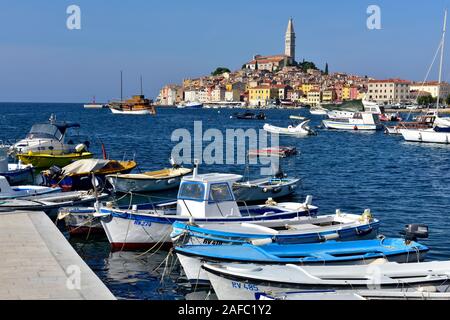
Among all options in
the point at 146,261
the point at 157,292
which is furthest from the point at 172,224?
the point at 157,292

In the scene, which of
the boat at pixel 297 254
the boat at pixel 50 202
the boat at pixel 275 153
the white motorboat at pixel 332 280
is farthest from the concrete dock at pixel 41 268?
the boat at pixel 275 153

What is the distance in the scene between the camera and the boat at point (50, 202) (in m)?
19.2

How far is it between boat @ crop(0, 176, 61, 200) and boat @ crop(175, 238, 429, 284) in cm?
928

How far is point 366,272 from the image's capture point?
12008 millimetres

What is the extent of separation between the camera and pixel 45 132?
36.1m

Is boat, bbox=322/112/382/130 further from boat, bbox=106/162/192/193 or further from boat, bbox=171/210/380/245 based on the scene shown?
boat, bbox=171/210/380/245

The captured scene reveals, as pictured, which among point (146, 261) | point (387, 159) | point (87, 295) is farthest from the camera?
point (387, 159)

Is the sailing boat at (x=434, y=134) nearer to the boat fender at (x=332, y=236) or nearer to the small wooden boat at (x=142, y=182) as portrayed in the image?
the small wooden boat at (x=142, y=182)

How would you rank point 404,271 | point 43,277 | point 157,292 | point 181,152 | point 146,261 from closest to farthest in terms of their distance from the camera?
point 43,277
point 404,271
point 157,292
point 146,261
point 181,152

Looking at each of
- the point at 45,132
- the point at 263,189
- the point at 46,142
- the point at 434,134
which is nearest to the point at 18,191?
the point at 263,189

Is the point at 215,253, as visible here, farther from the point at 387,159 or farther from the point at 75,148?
the point at 387,159

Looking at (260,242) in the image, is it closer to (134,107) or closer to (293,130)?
(293,130)

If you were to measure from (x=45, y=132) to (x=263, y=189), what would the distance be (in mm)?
15746
